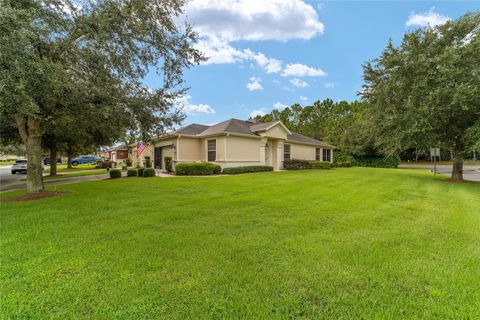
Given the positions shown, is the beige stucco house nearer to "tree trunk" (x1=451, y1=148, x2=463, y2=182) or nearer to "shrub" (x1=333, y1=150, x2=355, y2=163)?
"tree trunk" (x1=451, y1=148, x2=463, y2=182)

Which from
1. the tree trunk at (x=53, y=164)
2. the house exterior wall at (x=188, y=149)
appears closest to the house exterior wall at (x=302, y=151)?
the house exterior wall at (x=188, y=149)

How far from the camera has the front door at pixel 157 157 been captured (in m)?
21.0

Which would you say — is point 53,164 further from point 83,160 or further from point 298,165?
point 83,160

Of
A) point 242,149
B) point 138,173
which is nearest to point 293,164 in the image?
point 242,149

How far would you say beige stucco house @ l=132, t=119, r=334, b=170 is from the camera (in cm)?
1772

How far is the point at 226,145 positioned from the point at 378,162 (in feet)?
86.9

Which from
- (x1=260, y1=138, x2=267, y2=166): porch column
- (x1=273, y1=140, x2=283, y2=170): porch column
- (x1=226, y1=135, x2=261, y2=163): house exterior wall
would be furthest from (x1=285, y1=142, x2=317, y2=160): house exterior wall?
(x1=226, y1=135, x2=261, y2=163): house exterior wall

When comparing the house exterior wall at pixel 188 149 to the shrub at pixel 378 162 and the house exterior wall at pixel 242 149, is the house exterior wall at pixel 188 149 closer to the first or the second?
the house exterior wall at pixel 242 149

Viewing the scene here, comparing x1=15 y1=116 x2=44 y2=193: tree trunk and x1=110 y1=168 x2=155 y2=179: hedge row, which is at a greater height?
x1=15 y1=116 x2=44 y2=193: tree trunk

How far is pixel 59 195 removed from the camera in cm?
872

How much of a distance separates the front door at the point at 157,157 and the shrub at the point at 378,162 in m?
28.2

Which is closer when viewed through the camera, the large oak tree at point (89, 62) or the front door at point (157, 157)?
the large oak tree at point (89, 62)

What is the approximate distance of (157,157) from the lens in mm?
21344

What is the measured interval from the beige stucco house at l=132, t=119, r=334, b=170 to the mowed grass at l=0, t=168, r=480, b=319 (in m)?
11.6
